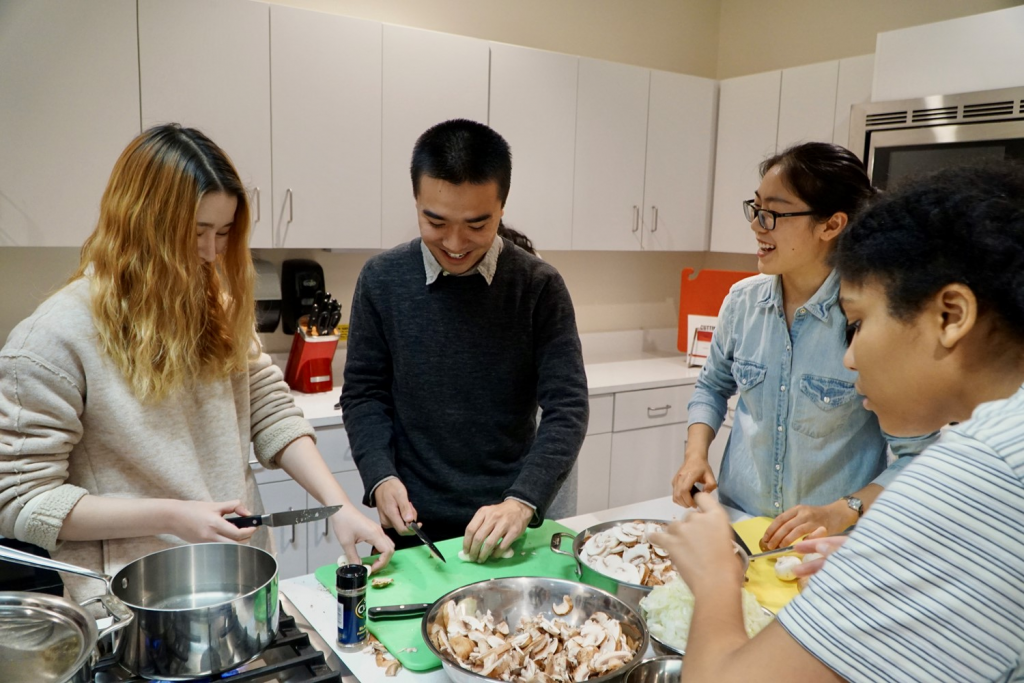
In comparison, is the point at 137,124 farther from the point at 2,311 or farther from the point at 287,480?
the point at 287,480

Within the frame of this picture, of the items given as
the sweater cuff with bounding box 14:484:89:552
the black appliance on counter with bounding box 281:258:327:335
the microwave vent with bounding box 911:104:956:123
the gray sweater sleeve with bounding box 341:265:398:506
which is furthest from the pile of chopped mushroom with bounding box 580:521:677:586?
the microwave vent with bounding box 911:104:956:123

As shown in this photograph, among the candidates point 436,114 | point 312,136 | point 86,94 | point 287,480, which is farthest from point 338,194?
point 287,480

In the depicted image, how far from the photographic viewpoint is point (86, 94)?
2322 mm

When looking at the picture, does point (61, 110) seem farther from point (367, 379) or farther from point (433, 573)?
point (433, 573)

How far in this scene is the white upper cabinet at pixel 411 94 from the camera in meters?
2.84

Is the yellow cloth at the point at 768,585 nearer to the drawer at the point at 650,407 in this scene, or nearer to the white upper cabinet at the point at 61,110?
the drawer at the point at 650,407

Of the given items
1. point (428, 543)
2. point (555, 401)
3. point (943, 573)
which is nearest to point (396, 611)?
point (428, 543)

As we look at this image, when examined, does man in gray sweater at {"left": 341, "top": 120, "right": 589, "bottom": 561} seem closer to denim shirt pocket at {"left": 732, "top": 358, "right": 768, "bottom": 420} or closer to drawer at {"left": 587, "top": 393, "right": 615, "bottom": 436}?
denim shirt pocket at {"left": 732, "top": 358, "right": 768, "bottom": 420}

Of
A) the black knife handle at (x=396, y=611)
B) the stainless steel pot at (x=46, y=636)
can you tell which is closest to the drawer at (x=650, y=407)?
the black knife handle at (x=396, y=611)

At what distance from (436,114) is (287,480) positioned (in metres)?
1.51

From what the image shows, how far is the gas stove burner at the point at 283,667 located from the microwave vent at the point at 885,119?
8.89ft

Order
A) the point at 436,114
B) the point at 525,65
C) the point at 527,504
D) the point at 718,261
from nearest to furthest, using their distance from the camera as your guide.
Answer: the point at 527,504 < the point at 436,114 < the point at 525,65 < the point at 718,261

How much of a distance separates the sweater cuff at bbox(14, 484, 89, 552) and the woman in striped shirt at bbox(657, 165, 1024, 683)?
97 centimetres

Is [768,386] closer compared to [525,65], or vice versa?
[768,386]
